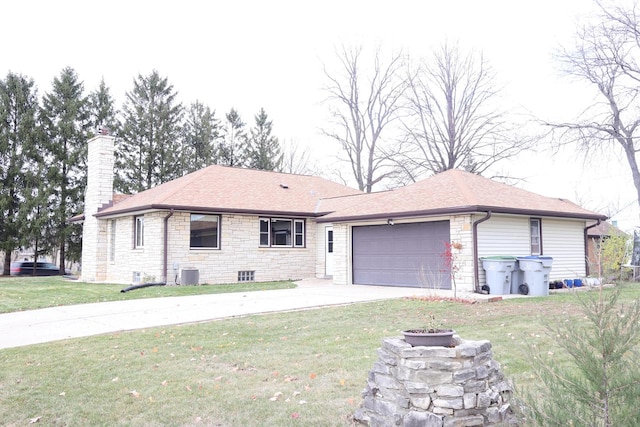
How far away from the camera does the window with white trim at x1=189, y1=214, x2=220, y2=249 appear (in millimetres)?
18469

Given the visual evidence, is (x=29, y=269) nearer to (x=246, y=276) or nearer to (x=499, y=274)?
(x=246, y=276)

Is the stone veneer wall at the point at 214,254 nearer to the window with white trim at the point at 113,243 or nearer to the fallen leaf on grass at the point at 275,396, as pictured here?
the window with white trim at the point at 113,243

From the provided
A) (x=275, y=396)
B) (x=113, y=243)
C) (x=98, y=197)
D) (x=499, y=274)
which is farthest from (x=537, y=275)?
(x=98, y=197)

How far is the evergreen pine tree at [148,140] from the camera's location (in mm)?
37656

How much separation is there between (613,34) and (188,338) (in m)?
17.3

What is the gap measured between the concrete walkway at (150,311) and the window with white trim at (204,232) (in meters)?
4.90

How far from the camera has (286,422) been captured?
4359mm

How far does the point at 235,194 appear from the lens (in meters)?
20.4

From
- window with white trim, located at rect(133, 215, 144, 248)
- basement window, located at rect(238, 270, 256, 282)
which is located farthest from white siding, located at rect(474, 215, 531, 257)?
window with white trim, located at rect(133, 215, 144, 248)

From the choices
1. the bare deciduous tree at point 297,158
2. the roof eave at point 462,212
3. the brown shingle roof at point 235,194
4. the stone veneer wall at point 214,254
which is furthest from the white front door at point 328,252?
the bare deciduous tree at point 297,158

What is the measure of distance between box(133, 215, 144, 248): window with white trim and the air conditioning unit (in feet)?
9.48

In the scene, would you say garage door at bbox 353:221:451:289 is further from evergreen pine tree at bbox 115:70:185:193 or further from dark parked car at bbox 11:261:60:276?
evergreen pine tree at bbox 115:70:185:193

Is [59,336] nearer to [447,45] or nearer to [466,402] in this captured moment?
[466,402]

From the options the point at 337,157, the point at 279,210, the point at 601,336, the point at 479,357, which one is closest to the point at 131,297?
the point at 279,210
